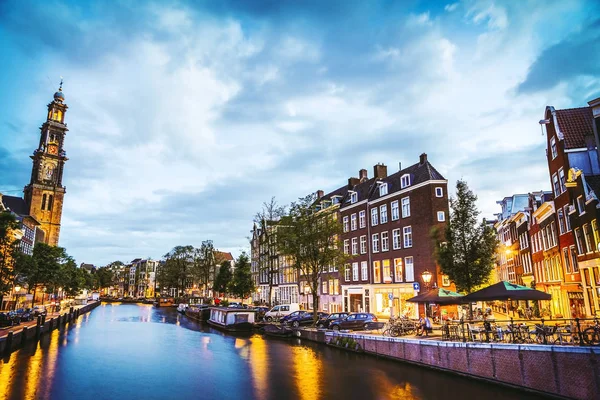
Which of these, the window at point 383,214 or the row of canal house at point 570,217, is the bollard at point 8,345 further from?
the row of canal house at point 570,217

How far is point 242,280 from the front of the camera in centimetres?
7594

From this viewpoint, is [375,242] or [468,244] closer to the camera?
[468,244]

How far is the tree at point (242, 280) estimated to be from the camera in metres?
75.7

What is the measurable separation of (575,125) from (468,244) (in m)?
12.4

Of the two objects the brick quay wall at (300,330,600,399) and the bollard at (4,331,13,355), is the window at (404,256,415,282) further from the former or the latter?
the bollard at (4,331,13,355)

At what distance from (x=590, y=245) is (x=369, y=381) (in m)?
17.5

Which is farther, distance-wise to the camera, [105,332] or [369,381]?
[105,332]

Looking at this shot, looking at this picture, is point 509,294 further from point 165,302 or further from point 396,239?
point 165,302

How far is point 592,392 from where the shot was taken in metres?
14.4

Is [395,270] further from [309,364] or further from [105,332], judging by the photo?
[105,332]

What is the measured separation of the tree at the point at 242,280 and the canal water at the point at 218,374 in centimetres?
→ 3947

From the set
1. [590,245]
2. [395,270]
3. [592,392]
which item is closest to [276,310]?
[395,270]

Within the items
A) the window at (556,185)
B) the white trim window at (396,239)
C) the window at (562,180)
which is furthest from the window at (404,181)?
the window at (562,180)

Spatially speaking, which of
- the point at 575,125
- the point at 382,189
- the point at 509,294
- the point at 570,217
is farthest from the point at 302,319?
the point at 575,125
